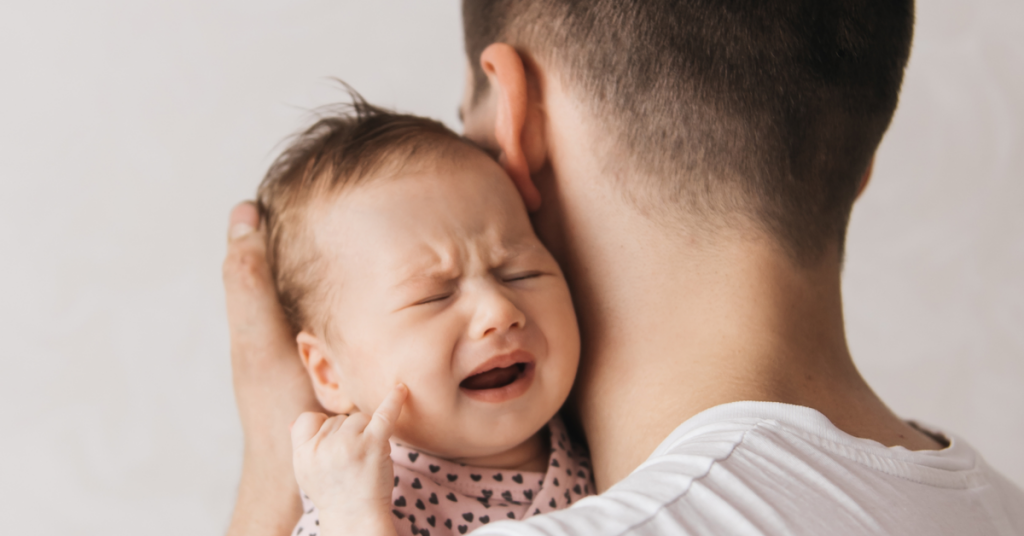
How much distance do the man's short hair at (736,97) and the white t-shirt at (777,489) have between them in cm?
32

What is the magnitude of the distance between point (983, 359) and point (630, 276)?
7.82 ft

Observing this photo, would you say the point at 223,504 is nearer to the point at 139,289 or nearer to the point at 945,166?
the point at 139,289

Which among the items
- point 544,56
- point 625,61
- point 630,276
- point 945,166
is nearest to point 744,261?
point 630,276

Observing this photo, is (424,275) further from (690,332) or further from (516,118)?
(690,332)

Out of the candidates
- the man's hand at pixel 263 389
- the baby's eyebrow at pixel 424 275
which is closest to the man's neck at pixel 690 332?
the baby's eyebrow at pixel 424 275

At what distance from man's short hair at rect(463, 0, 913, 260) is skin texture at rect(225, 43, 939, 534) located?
0.13 feet

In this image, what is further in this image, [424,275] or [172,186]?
[172,186]

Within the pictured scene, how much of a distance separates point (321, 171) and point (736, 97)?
2.21 ft

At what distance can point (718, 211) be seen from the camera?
118 centimetres

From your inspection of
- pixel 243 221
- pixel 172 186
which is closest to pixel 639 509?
pixel 243 221

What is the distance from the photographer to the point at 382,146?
53.2 inches

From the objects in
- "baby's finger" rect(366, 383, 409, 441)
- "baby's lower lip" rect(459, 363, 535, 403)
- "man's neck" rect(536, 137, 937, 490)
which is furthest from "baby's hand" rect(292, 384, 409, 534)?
"man's neck" rect(536, 137, 937, 490)

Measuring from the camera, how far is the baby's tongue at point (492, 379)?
1259mm

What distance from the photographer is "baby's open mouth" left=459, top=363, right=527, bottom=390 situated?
1.26 meters
